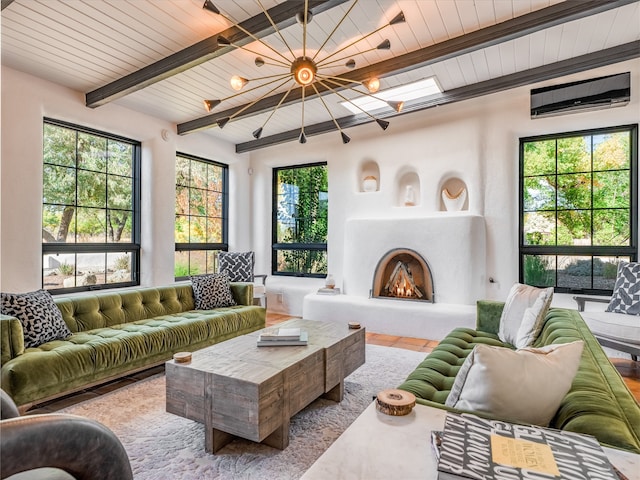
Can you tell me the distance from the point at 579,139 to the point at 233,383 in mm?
4572

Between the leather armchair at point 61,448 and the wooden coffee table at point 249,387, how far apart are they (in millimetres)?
993

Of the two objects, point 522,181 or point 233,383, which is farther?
point 522,181

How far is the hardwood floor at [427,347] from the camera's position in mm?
3040

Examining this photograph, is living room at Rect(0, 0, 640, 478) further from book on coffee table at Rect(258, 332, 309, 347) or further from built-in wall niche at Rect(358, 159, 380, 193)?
book on coffee table at Rect(258, 332, 309, 347)

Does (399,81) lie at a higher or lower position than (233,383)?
higher

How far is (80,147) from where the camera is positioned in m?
4.05

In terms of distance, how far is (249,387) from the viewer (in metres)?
1.82

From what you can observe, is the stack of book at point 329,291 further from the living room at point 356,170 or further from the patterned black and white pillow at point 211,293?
the patterned black and white pillow at point 211,293

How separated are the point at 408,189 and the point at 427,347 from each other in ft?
7.00

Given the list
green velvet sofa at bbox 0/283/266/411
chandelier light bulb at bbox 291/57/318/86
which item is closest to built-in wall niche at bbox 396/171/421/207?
green velvet sofa at bbox 0/283/266/411

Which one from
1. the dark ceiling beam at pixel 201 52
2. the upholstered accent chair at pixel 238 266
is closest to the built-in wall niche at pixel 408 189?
the upholstered accent chair at pixel 238 266

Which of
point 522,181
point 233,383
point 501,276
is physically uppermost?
point 522,181

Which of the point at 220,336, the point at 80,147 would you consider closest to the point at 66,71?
the point at 80,147

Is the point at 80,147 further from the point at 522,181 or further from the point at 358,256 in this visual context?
the point at 522,181
